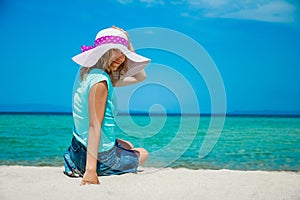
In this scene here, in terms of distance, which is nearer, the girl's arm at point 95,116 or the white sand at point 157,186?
the white sand at point 157,186

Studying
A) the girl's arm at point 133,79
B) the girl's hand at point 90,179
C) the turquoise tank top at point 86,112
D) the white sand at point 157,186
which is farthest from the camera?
the girl's arm at point 133,79

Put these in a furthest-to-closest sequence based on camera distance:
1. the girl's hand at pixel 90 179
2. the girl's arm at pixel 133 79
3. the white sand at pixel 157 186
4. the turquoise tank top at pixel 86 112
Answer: the girl's arm at pixel 133 79 < the turquoise tank top at pixel 86 112 < the girl's hand at pixel 90 179 < the white sand at pixel 157 186

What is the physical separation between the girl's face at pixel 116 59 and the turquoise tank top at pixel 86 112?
12 cm

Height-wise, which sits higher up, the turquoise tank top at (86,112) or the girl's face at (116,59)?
the girl's face at (116,59)

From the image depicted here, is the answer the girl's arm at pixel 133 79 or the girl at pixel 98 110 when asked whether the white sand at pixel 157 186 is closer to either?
the girl at pixel 98 110

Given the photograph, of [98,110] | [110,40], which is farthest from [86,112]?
[110,40]

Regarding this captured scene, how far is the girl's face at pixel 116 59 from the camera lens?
2.38 m

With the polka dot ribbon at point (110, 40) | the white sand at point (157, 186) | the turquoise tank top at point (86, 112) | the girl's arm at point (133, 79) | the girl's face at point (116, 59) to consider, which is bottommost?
the white sand at point (157, 186)

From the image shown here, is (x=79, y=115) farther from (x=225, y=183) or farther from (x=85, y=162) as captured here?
(x=225, y=183)

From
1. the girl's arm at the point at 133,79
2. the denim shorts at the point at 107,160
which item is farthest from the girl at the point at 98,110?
the girl's arm at the point at 133,79

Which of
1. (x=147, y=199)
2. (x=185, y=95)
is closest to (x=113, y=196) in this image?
(x=147, y=199)

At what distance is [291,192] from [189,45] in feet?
3.08

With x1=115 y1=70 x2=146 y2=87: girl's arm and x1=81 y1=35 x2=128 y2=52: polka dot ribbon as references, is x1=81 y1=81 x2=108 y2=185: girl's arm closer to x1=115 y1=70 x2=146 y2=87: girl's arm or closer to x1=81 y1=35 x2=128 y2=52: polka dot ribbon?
x1=81 y1=35 x2=128 y2=52: polka dot ribbon

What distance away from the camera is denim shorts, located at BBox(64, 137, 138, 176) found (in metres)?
2.37
